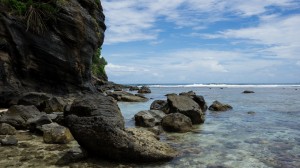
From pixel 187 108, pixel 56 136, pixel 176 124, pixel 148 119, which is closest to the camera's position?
pixel 56 136

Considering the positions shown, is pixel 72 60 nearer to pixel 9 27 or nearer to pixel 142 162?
pixel 9 27

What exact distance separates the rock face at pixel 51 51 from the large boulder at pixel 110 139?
13.9 m

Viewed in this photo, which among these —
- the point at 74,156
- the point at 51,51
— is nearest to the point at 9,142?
the point at 74,156

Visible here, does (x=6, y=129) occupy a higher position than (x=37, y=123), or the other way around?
(x=37, y=123)

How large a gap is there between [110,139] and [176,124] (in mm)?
6916

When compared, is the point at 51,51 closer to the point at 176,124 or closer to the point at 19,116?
the point at 19,116

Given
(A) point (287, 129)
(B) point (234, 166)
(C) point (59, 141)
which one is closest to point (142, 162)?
(B) point (234, 166)

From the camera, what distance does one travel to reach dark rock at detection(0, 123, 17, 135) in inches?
528

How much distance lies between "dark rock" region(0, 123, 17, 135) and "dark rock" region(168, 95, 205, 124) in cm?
961

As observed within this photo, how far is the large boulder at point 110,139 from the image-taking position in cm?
991

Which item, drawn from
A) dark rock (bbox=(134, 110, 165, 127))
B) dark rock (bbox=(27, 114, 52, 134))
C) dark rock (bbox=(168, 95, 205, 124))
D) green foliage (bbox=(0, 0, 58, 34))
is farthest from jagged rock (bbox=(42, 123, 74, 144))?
green foliage (bbox=(0, 0, 58, 34))

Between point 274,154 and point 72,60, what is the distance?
19180mm

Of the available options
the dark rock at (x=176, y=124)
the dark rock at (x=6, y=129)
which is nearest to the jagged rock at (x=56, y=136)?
the dark rock at (x=6, y=129)

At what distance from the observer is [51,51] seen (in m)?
25.1
